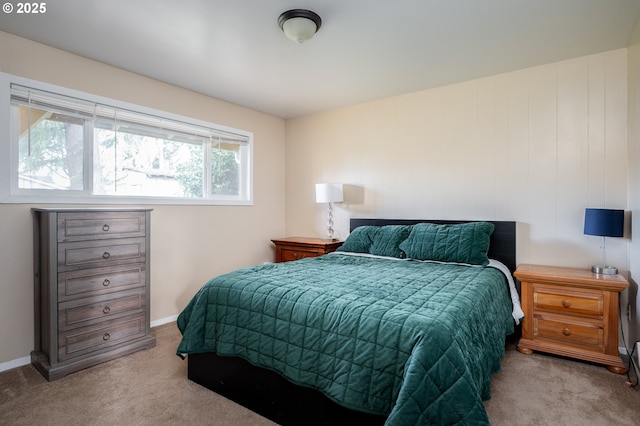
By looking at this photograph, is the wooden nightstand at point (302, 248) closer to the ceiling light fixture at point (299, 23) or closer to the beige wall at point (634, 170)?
the ceiling light fixture at point (299, 23)

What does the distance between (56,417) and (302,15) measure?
269cm

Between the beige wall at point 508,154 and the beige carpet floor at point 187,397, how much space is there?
1.01 metres

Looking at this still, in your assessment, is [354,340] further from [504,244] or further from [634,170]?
[634,170]

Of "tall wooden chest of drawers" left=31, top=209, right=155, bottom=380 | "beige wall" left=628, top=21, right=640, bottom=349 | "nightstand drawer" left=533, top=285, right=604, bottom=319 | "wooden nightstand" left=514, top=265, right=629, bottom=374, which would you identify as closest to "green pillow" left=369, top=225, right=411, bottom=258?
"wooden nightstand" left=514, top=265, right=629, bottom=374

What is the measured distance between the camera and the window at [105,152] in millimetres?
2504

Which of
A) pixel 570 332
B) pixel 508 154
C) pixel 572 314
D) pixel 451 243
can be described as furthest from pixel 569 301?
pixel 508 154

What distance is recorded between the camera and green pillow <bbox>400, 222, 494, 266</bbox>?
2762 mm

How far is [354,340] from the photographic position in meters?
1.46

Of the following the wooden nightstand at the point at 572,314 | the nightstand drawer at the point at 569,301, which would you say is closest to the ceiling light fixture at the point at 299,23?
the wooden nightstand at the point at 572,314

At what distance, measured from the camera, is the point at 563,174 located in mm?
2807

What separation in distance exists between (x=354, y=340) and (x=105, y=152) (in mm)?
2739

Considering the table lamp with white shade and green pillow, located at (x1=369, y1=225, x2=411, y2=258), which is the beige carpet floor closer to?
green pillow, located at (x1=369, y1=225, x2=411, y2=258)

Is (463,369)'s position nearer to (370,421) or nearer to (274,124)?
(370,421)

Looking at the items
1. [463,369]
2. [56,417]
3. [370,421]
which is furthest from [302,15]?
[56,417]
